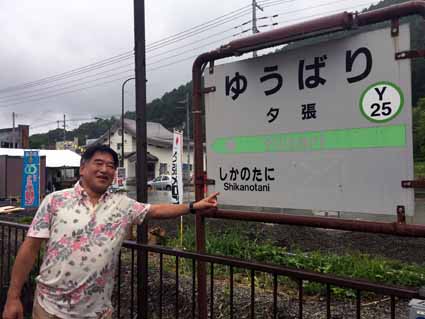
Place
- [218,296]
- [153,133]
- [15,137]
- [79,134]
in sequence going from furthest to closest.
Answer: [79,134] < [153,133] < [15,137] < [218,296]

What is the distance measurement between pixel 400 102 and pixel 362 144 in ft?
0.96

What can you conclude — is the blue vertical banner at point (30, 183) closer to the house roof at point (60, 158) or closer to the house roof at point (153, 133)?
the house roof at point (60, 158)

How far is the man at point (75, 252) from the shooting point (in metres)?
2.16

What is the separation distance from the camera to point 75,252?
2154mm

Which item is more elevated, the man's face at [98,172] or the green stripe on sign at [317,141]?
the green stripe on sign at [317,141]

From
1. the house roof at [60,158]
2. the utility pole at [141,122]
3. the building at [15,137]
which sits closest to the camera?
the utility pole at [141,122]

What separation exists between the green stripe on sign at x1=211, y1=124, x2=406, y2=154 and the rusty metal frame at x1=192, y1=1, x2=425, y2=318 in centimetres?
27

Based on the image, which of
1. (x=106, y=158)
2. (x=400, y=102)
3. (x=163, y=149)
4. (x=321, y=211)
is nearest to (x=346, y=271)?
(x=321, y=211)

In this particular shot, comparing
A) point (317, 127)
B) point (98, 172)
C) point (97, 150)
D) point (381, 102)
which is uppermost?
point (381, 102)

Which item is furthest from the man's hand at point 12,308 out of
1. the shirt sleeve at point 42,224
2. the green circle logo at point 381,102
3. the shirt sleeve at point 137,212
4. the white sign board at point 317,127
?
the green circle logo at point 381,102

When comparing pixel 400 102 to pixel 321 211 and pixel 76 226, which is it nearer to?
pixel 321 211

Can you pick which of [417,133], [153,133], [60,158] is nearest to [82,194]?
[417,133]

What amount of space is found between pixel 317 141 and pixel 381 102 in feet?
1.36

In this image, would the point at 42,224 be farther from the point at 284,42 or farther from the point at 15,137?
the point at 15,137
